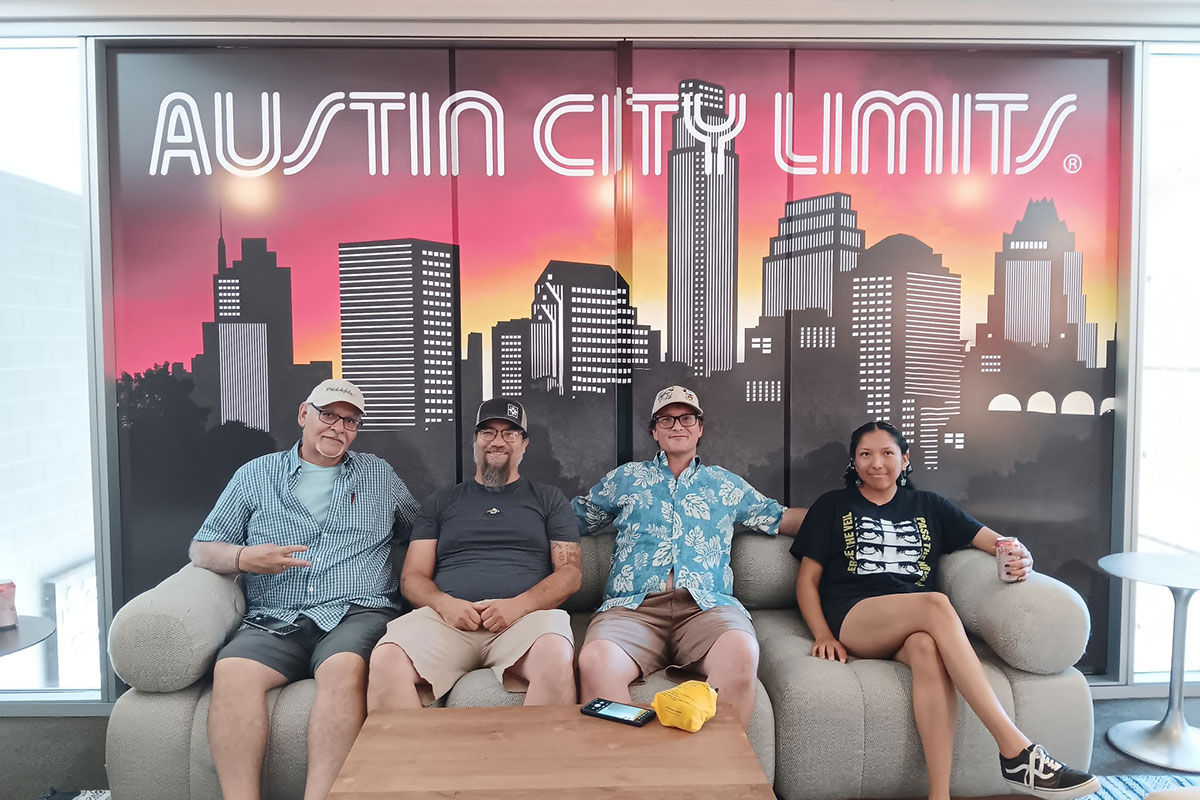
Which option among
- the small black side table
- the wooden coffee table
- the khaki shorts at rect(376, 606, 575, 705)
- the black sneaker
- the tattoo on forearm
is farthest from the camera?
the tattoo on forearm

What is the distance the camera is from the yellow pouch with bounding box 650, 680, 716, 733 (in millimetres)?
1804

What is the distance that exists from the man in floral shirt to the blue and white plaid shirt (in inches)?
29.2

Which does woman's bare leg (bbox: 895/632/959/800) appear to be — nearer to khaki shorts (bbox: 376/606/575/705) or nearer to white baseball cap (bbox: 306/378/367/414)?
khaki shorts (bbox: 376/606/575/705)

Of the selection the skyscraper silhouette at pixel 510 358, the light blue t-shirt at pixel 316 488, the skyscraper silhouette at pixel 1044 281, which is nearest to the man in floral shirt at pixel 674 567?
the skyscraper silhouette at pixel 510 358

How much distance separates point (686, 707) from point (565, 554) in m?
0.98

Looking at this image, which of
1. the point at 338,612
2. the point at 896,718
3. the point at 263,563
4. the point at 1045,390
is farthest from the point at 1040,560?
the point at 263,563

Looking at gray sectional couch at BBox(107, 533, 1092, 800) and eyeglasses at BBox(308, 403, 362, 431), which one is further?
eyeglasses at BBox(308, 403, 362, 431)

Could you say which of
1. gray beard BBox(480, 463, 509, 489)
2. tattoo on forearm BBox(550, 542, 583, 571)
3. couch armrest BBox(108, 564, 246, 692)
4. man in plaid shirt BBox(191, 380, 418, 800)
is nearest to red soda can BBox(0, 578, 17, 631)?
couch armrest BBox(108, 564, 246, 692)

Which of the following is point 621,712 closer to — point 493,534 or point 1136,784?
point 493,534

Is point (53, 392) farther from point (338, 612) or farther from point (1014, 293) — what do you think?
point (1014, 293)

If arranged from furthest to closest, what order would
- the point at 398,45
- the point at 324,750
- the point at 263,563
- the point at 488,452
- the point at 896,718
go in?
1. the point at 398,45
2. the point at 488,452
3. the point at 263,563
4. the point at 896,718
5. the point at 324,750

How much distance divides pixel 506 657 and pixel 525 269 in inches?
62.5

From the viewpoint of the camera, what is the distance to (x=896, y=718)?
91.0 inches

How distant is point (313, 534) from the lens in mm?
2639
